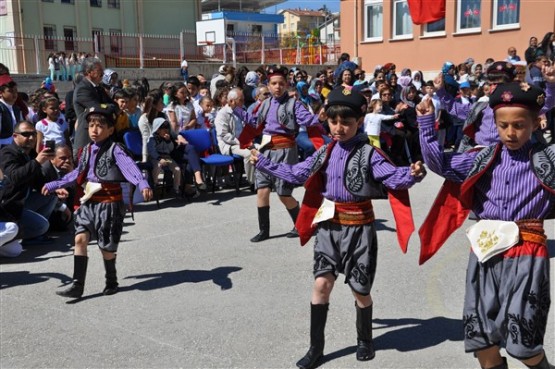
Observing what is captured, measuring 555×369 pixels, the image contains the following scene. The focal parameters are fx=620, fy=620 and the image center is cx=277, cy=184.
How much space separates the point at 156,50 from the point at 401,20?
10268 millimetres

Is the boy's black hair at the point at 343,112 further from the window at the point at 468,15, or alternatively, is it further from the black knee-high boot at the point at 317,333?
the window at the point at 468,15

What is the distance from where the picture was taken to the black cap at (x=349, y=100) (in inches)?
159

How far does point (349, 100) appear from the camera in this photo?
4.04 metres

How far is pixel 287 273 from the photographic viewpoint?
611 cm

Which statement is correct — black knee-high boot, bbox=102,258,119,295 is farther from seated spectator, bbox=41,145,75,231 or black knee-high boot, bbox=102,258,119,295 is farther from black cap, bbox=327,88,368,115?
black cap, bbox=327,88,368,115

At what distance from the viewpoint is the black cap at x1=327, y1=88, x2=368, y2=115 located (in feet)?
13.2

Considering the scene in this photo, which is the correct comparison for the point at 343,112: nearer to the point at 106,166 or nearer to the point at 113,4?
the point at 106,166

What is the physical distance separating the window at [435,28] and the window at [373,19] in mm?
2125

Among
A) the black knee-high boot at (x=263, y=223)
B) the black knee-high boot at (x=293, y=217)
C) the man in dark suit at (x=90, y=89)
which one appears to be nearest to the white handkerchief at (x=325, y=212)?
the black knee-high boot at (x=293, y=217)

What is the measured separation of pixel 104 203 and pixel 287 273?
1.89 meters

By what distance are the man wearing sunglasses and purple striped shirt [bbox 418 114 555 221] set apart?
14.1ft

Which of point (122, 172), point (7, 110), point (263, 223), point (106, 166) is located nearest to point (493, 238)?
point (122, 172)

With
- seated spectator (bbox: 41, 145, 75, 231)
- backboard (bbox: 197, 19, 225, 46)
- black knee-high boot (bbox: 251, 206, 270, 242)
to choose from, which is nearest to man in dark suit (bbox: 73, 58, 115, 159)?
seated spectator (bbox: 41, 145, 75, 231)

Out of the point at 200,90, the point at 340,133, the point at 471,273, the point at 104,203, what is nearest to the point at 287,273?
the point at 104,203
